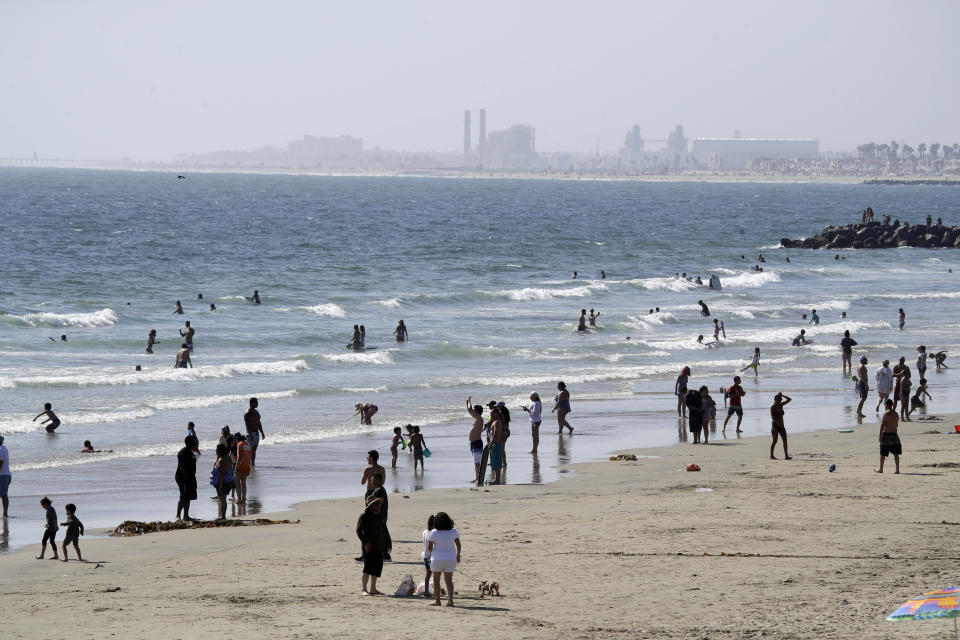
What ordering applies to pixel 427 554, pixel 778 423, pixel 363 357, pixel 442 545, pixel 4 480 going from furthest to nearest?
pixel 363 357 < pixel 778 423 < pixel 4 480 < pixel 427 554 < pixel 442 545

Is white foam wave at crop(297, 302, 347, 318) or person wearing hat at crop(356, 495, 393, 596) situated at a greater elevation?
person wearing hat at crop(356, 495, 393, 596)

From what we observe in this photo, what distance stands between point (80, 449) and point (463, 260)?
48.6 m

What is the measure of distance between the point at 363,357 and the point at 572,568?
23096 millimetres

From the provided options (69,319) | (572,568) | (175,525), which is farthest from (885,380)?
(69,319)

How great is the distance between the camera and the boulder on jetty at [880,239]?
271 ft

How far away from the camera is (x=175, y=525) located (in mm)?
15352

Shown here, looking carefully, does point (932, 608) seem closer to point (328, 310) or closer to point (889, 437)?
point (889, 437)

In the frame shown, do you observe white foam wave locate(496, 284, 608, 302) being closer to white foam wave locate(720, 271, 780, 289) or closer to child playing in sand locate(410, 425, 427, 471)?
white foam wave locate(720, 271, 780, 289)

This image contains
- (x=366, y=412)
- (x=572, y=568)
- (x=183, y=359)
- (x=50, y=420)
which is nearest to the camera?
(x=572, y=568)

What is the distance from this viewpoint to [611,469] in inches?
757

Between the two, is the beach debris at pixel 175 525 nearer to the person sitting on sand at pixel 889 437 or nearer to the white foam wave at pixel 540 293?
the person sitting on sand at pixel 889 437

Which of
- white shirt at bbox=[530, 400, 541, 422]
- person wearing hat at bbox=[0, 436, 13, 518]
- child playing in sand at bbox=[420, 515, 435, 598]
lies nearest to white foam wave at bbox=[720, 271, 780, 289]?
white shirt at bbox=[530, 400, 541, 422]

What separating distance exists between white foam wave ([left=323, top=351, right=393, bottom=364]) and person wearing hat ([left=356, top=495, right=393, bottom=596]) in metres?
22.9

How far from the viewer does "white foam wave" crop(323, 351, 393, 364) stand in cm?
3453
